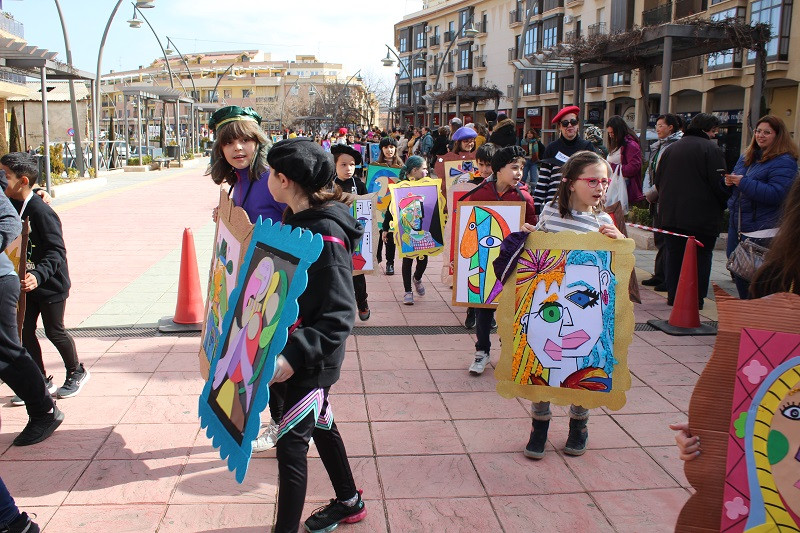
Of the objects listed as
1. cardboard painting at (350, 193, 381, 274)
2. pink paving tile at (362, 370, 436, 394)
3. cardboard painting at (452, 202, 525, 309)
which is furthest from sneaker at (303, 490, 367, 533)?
cardboard painting at (350, 193, 381, 274)

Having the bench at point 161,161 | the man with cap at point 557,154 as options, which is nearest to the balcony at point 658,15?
the bench at point 161,161

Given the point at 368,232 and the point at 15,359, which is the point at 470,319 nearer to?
the point at 368,232

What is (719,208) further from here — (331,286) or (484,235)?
(331,286)

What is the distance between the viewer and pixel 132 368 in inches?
209

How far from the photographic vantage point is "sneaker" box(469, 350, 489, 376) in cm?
527

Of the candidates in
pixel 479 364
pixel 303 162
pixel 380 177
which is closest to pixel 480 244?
pixel 479 364

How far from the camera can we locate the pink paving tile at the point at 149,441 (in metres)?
3.92

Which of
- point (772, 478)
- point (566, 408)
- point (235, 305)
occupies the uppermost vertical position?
point (235, 305)

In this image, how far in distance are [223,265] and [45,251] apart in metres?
1.64

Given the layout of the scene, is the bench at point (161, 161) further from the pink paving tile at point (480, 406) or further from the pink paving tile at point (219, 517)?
the pink paving tile at point (219, 517)

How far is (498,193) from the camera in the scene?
5.48 m

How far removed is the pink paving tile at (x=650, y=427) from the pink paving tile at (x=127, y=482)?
2.53 meters

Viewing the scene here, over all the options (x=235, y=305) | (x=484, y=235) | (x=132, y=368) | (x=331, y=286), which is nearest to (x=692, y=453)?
(x=331, y=286)

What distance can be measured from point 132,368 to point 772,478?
4436 mm
